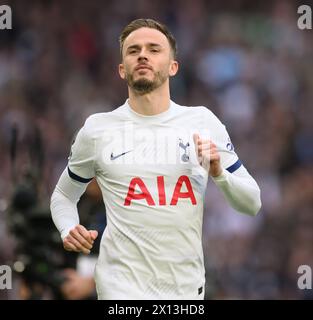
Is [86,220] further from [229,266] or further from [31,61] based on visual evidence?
[31,61]

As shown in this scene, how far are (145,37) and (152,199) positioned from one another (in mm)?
943

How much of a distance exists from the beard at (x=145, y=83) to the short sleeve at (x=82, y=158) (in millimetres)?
411

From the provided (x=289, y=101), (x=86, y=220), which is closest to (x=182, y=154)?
(x=86, y=220)

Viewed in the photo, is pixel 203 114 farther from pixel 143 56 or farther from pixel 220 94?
pixel 220 94

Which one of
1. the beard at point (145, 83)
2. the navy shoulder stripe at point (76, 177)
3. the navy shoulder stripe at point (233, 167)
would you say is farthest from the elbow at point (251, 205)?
the navy shoulder stripe at point (76, 177)

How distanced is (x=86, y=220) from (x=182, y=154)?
2.08m

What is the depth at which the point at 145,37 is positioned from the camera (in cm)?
546

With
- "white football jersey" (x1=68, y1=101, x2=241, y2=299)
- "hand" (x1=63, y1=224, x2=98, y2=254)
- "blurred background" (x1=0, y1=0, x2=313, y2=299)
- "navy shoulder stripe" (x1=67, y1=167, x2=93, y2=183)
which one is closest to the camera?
"hand" (x1=63, y1=224, x2=98, y2=254)

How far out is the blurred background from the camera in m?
11.1

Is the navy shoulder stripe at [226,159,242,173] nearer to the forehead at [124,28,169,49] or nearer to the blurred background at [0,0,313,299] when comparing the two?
the forehead at [124,28,169,49]

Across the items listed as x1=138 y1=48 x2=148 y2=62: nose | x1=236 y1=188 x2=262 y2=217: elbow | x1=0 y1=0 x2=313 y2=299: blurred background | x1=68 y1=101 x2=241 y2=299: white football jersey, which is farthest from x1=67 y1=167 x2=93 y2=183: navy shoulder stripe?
x1=0 y1=0 x2=313 y2=299: blurred background

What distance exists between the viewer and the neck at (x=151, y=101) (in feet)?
18.0

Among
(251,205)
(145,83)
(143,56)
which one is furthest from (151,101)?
(251,205)

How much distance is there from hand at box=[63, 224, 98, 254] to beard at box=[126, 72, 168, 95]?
87cm
